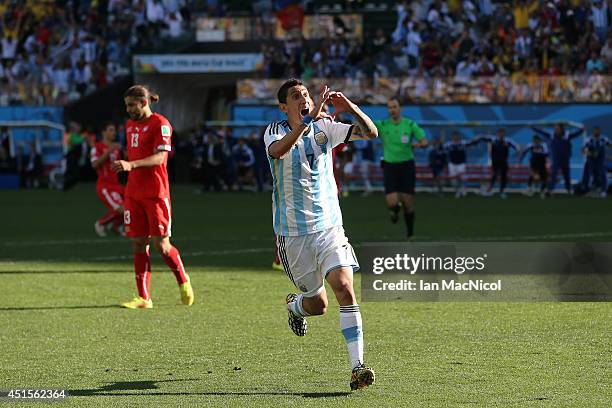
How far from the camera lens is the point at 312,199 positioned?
28.7ft

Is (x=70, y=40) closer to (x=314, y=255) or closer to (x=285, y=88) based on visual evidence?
(x=285, y=88)

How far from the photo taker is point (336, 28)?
4328cm

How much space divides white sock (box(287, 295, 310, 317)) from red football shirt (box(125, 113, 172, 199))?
3.98 meters

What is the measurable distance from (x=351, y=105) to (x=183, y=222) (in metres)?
18.2

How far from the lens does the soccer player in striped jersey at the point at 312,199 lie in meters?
8.59

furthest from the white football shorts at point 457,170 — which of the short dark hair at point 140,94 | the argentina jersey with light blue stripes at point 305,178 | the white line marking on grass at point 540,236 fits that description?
the argentina jersey with light blue stripes at point 305,178

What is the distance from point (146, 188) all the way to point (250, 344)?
9.86 ft

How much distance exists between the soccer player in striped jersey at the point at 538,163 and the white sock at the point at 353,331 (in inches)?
1080

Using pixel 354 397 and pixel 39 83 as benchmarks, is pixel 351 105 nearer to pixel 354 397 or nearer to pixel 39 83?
pixel 354 397

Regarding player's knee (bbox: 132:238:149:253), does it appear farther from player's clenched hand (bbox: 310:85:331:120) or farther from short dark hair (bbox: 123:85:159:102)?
player's clenched hand (bbox: 310:85:331:120)

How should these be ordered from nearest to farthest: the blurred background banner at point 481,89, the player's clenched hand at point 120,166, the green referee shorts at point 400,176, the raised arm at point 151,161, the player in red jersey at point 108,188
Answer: the player's clenched hand at point 120,166
the raised arm at point 151,161
the green referee shorts at point 400,176
the player in red jersey at point 108,188
the blurred background banner at point 481,89

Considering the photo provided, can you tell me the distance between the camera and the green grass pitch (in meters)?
8.33

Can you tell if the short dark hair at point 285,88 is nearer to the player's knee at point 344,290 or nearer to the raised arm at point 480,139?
the player's knee at point 344,290

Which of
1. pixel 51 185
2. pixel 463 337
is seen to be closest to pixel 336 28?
pixel 51 185
